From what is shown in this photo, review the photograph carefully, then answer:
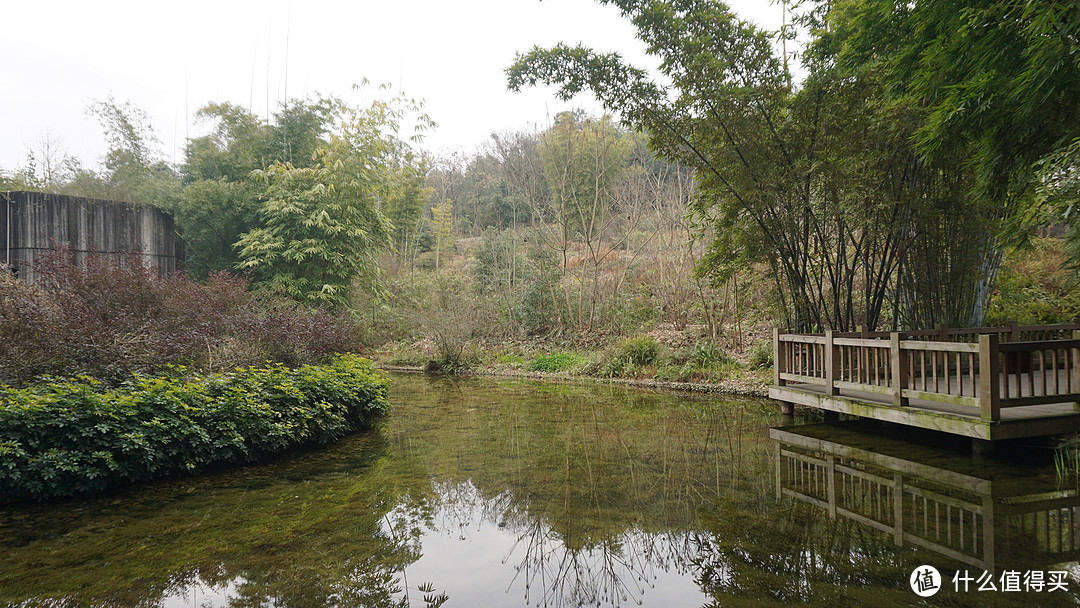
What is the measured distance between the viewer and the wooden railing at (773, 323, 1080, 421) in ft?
15.0

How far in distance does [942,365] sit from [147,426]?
7474 millimetres

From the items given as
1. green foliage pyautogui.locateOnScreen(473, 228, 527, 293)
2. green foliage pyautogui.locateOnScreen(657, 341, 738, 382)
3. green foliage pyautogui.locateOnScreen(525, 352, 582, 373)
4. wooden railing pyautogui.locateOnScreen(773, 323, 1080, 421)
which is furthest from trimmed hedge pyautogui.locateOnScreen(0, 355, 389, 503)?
green foliage pyautogui.locateOnScreen(473, 228, 527, 293)

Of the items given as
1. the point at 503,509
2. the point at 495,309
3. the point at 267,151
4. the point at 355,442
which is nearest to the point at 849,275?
the point at 503,509

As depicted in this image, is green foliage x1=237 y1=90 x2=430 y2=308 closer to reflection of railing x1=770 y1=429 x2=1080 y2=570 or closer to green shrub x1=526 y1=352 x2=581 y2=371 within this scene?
green shrub x1=526 y1=352 x2=581 y2=371

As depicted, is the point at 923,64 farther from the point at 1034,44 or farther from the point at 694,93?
the point at 694,93

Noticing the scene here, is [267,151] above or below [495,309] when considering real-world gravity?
above

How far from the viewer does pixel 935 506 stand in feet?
12.3

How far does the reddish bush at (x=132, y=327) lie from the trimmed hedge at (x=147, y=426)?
45 centimetres

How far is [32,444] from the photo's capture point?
12.3 ft

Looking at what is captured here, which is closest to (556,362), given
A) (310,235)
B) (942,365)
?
(310,235)

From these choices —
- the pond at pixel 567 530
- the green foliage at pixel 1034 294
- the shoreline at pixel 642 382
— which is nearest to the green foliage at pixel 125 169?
the shoreline at pixel 642 382

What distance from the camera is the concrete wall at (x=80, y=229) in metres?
11.0

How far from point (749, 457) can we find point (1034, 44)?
3.56m

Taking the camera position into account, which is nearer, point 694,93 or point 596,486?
point 596,486
